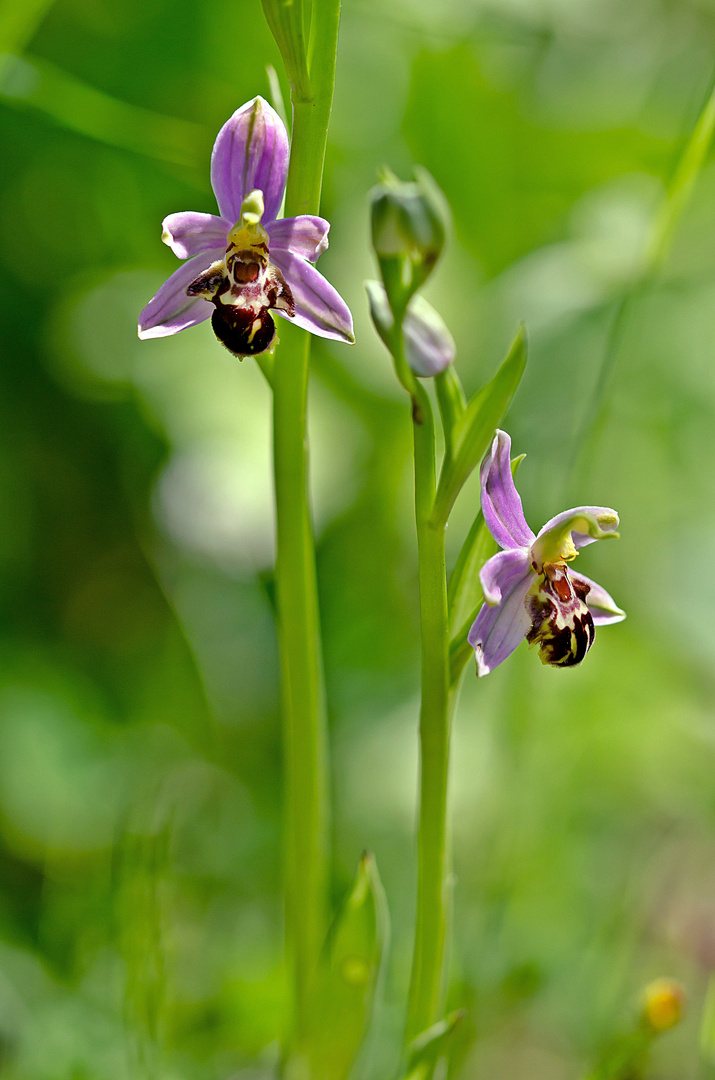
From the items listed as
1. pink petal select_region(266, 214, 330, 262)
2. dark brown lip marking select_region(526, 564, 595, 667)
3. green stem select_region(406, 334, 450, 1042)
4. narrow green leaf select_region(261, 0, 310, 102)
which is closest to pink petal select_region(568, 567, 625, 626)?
dark brown lip marking select_region(526, 564, 595, 667)

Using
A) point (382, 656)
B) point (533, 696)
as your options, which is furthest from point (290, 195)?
point (382, 656)

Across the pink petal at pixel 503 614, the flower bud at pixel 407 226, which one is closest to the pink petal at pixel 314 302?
the flower bud at pixel 407 226

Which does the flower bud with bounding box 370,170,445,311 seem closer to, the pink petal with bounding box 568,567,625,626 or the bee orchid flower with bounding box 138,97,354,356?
the bee orchid flower with bounding box 138,97,354,356

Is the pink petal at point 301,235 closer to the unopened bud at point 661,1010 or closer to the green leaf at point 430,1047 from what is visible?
the green leaf at point 430,1047

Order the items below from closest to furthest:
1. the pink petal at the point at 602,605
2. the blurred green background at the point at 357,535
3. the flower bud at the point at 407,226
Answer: the flower bud at the point at 407,226
the pink petal at the point at 602,605
the blurred green background at the point at 357,535

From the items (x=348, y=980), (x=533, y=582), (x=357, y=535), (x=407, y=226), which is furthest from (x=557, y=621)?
(x=357, y=535)

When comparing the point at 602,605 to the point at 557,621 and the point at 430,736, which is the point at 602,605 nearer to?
the point at 557,621

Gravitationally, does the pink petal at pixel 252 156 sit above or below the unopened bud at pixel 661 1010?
above
